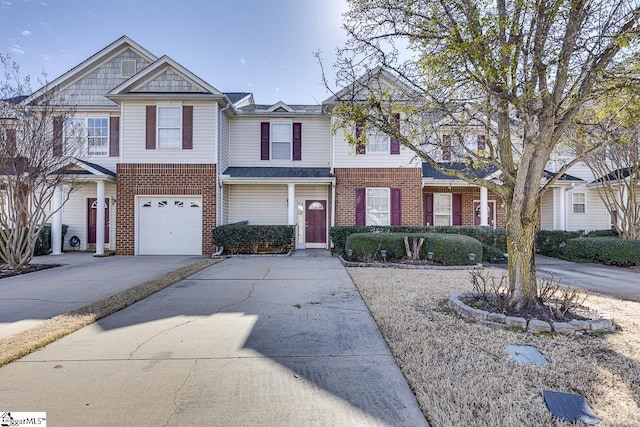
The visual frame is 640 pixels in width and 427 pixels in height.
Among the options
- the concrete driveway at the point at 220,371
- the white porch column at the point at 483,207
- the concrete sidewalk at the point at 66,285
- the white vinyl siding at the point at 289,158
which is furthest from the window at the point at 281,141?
the concrete driveway at the point at 220,371

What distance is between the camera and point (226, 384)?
3.12m

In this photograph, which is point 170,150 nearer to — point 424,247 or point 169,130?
point 169,130

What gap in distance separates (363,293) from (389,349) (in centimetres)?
269

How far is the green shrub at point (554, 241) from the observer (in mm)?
13481

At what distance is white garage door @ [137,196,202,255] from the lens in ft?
44.3

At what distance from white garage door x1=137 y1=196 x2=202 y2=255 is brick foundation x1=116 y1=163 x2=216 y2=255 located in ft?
0.92

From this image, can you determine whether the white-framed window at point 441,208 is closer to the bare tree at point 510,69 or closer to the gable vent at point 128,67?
the bare tree at point 510,69

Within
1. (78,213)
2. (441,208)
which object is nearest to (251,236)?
(78,213)

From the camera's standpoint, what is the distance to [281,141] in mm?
15047

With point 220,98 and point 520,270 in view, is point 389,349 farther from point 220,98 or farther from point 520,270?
point 220,98

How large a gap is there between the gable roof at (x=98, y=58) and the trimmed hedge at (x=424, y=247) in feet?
42.1

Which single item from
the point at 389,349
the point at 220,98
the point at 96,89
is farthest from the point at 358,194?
the point at 96,89

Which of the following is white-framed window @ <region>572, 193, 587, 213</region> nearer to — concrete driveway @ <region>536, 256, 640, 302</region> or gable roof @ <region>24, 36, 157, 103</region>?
concrete driveway @ <region>536, 256, 640, 302</region>

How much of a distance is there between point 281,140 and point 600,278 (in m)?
12.1
